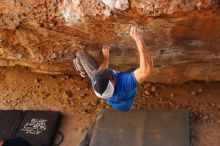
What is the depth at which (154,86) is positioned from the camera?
208 inches

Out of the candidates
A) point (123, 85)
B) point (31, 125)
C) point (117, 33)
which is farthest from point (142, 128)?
point (31, 125)

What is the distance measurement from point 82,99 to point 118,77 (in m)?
1.39

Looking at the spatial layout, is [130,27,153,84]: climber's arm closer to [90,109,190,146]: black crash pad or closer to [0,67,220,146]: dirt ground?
[90,109,190,146]: black crash pad

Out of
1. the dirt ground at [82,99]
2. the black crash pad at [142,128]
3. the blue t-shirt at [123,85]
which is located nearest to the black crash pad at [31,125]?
the dirt ground at [82,99]


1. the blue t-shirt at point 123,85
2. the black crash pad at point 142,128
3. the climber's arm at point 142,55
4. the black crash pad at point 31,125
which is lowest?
the black crash pad at point 31,125

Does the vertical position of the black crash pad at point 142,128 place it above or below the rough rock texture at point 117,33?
below

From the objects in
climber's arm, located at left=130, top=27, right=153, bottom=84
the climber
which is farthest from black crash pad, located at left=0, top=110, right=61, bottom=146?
climber's arm, located at left=130, top=27, right=153, bottom=84

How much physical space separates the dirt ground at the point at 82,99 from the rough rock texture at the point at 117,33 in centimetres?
26

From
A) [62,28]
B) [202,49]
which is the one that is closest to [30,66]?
[62,28]

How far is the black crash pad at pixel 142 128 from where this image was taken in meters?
4.58

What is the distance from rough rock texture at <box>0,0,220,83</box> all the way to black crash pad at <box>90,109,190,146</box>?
43 cm

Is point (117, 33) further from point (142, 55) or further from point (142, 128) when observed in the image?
point (142, 128)

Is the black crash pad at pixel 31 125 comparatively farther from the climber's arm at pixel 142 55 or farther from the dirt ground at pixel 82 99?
the climber's arm at pixel 142 55

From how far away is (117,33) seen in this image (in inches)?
168
